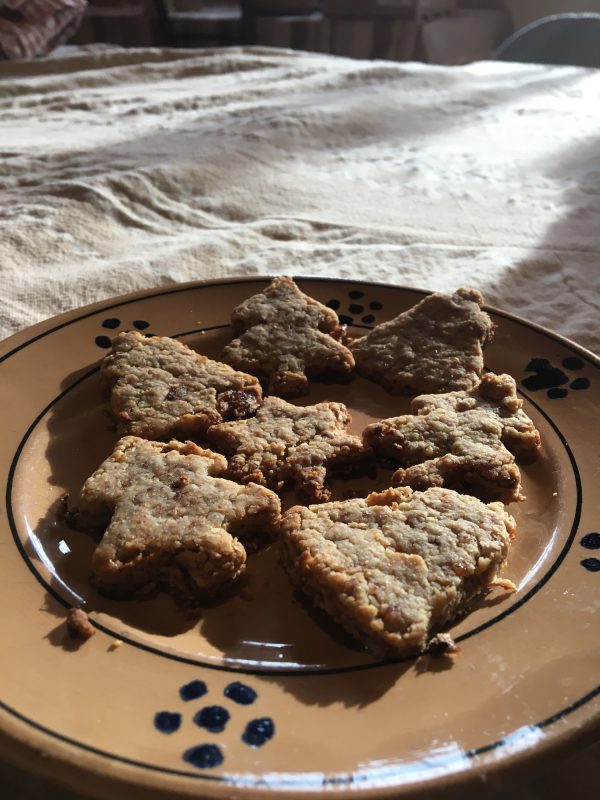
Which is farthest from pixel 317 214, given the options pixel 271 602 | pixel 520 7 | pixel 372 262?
pixel 520 7

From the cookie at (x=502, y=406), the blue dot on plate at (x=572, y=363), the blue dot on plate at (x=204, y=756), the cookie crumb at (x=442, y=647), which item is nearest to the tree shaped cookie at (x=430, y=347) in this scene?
the cookie at (x=502, y=406)

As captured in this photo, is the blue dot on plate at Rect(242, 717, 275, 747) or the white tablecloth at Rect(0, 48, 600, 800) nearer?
the blue dot on plate at Rect(242, 717, 275, 747)

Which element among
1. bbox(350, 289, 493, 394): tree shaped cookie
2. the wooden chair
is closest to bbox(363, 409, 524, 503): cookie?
bbox(350, 289, 493, 394): tree shaped cookie

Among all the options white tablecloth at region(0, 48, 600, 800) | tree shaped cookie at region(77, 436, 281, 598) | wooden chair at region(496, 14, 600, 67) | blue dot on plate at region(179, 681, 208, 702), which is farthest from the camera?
wooden chair at region(496, 14, 600, 67)

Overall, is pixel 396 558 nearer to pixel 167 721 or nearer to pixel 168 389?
pixel 167 721

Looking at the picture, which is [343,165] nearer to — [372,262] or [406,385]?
[372,262]

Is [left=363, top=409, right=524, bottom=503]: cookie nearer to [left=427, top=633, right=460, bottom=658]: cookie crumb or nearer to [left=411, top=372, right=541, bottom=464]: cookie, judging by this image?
[left=411, top=372, right=541, bottom=464]: cookie
